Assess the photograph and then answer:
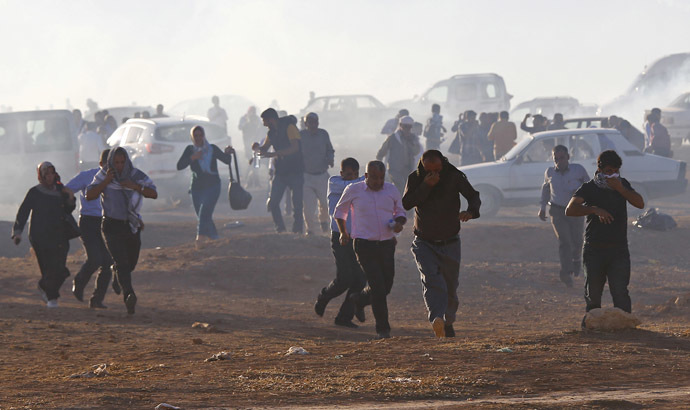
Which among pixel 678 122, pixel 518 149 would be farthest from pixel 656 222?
pixel 678 122

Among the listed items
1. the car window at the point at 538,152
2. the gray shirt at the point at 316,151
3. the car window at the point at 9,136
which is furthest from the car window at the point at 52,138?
the car window at the point at 538,152

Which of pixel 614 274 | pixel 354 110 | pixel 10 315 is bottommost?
pixel 10 315

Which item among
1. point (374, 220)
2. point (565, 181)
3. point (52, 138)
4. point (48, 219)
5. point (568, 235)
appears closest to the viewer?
point (374, 220)

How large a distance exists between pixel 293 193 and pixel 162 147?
6273 mm

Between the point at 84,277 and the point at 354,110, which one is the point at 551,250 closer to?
the point at 84,277

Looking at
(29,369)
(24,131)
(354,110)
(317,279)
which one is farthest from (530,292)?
(354,110)

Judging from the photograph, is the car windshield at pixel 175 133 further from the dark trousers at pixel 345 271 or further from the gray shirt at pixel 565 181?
the dark trousers at pixel 345 271

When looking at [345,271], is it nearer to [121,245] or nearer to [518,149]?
[121,245]

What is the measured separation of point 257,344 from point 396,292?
4.27m

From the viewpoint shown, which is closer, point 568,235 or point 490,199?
point 568,235

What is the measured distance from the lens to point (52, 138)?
22.7 metres

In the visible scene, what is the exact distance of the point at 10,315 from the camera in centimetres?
1159

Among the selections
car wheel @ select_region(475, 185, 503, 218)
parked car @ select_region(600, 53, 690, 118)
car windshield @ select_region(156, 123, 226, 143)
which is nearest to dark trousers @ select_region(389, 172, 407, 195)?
car wheel @ select_region(475, 185, 503, 218)

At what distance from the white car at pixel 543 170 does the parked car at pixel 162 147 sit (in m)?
5.76
